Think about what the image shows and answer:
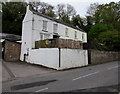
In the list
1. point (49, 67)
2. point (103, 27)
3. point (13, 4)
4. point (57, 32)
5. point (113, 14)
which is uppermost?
point (13, 4)

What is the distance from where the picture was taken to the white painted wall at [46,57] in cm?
1527

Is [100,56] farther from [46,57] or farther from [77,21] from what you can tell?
[77,21]

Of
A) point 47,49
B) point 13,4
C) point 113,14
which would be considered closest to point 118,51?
point 113,14

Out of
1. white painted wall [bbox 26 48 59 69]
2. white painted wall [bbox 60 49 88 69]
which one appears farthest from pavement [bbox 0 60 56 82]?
white painted wall [bbox 60 49 88 69]

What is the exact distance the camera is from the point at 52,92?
6.21 metres

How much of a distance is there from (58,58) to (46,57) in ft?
7.06

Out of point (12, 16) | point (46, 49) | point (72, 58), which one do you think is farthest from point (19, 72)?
point (12, 16)

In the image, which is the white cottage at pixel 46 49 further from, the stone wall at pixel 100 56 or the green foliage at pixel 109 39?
the green foliage at pixel 109 39

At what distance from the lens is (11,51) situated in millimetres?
21391

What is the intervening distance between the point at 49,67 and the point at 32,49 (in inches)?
194

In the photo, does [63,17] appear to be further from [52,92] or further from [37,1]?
[52,92]

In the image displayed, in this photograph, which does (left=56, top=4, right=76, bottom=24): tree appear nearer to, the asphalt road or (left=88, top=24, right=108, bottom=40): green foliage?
(left=88, top=24, right=108, bottom=40): green foliage

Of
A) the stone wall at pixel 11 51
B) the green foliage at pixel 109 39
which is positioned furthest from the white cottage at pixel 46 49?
the green foliage at pixel 109 39

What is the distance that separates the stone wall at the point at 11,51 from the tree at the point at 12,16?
66.9 ft
